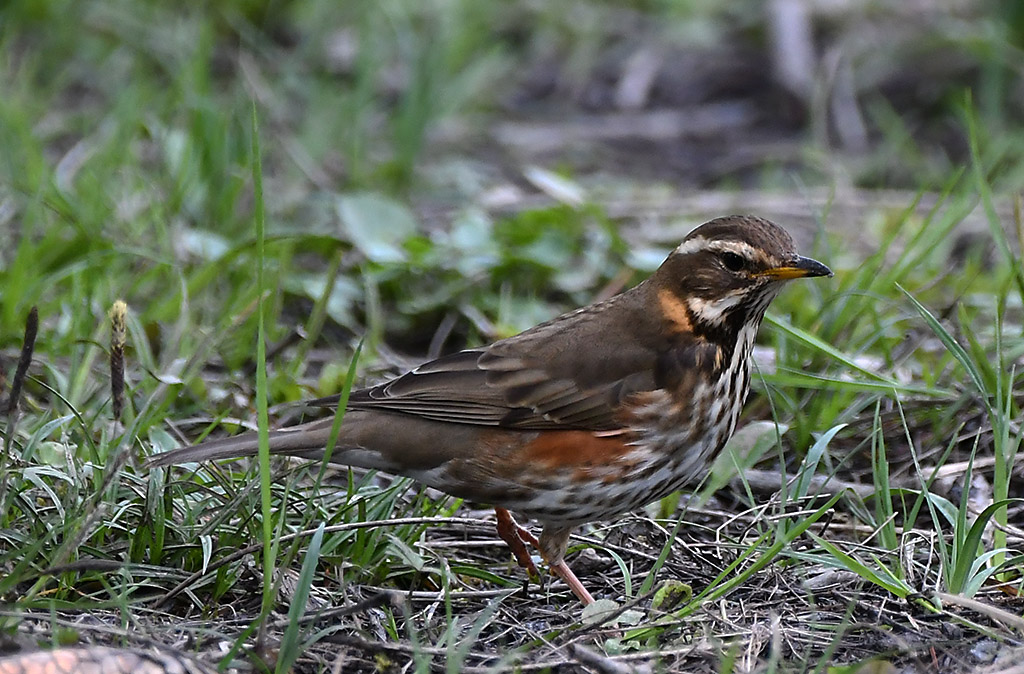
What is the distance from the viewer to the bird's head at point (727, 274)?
16.5 ft

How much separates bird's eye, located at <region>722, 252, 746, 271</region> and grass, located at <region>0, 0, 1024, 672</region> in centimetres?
37

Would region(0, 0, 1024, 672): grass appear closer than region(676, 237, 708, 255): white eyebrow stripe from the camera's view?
Yes

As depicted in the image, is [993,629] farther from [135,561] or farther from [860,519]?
[135,561]

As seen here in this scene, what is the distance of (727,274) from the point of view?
5.12 meters

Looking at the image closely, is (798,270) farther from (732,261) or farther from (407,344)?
(407,344)

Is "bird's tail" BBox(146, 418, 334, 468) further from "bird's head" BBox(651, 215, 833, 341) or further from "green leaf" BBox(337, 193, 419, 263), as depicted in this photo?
"green leaf" BBox(337, 193, 419, 263)

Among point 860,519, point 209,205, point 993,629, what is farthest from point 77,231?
point 993,629

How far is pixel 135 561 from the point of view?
4.42 meters

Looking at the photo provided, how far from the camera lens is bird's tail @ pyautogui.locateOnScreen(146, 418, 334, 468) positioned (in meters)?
4.50

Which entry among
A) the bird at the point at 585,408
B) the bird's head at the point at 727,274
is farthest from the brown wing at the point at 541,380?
the bird's head at the point at 727,274

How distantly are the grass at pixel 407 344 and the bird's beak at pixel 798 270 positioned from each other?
Result: 30 cm

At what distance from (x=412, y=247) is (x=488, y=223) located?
0.77 meters

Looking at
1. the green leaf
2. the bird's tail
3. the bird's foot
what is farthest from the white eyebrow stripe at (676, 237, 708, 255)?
the green leaf

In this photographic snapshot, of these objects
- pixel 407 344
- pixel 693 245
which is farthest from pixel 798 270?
pixel 407 344
